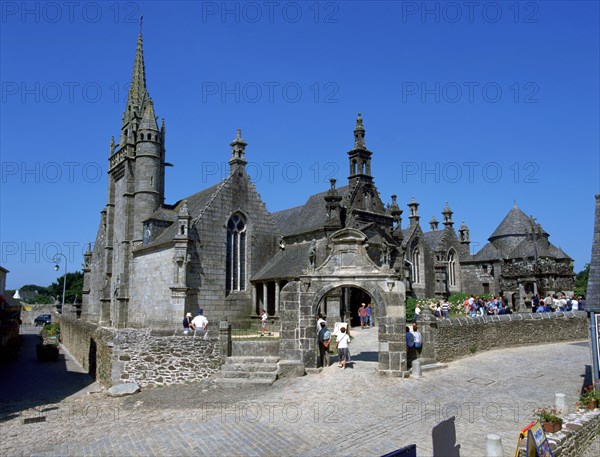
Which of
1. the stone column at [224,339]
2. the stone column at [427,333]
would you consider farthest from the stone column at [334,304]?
the stone column at [224,339]

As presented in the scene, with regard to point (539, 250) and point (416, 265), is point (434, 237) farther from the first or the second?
A: point (539, 250)

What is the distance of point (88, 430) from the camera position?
12.2 m

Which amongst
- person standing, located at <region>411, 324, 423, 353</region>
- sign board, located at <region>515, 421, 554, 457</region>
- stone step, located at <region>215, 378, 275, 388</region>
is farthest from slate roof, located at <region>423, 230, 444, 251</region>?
sign board, located at <region>515, 421, 554, 457</region>

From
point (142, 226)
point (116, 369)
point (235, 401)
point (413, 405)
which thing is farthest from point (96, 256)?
point (413, 405)

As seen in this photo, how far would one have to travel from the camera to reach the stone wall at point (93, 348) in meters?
18.4

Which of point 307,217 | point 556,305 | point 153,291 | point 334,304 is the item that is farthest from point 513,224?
point 153,291

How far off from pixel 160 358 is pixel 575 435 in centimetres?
1333

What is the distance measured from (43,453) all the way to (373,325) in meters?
22.5

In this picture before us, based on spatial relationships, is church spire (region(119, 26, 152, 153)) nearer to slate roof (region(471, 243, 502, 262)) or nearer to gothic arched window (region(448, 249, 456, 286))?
gothic arched window (region(448, 249, 456, 286))

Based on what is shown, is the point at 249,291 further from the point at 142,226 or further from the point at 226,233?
the point at 142,226

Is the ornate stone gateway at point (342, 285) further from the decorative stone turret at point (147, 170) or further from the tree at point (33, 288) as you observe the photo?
the tree at point (33, 288)

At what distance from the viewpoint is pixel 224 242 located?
29516mm

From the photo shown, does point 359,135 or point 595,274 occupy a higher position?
point 359,135

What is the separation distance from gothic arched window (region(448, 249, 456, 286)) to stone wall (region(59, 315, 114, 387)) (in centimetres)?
3410
